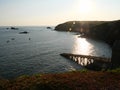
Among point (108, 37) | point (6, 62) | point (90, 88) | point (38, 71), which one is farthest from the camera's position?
point (108, 37)

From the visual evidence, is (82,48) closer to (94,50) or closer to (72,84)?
(94,50)

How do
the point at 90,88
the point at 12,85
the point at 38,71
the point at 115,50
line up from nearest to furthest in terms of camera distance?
1. the point at 90,88
2. the point at 12,85
3. the point at 115,50
4. the point at 38,71

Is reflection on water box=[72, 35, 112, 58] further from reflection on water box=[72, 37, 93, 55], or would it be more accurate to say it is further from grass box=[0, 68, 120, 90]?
grass box=[0, 68, 120, 90]

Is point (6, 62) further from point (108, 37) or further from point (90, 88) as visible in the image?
point (108, 37)

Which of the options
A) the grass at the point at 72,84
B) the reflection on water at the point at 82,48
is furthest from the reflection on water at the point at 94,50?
the grass at the point at 72,84

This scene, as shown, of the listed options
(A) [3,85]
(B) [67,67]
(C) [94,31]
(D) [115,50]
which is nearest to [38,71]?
(B) [67,67]

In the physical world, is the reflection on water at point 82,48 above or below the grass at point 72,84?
below

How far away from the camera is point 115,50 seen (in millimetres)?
37594

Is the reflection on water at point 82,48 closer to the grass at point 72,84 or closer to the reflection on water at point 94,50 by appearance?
the reflection on water at point 94,50

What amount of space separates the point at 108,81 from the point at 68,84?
12.5 feet

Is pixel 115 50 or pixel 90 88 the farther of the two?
pixel 115 50

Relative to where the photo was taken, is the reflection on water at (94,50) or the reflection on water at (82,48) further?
the reflection on water at (82,48)

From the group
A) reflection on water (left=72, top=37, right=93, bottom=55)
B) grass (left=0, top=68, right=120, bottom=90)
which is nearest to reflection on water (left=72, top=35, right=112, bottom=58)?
reflection on water (left=72, top=37, right=93, bottom=55)

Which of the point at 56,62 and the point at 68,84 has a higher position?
the point at 68,84
